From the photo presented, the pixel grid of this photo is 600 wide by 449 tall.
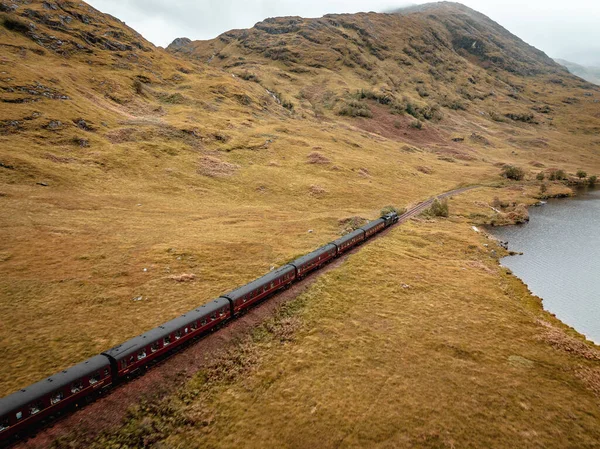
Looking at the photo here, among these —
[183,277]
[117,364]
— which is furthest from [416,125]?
[117,364]

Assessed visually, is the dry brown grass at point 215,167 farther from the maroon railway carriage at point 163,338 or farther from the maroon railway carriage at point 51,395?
the maroon railway carriage at point 51,395

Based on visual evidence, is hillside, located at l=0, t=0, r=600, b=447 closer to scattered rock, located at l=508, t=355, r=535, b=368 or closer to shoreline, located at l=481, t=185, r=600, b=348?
scattered rock, located at l=508, t=355, r=535, b=368

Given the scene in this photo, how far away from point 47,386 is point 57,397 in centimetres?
95

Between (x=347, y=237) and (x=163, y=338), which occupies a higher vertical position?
(x=347, y=237)

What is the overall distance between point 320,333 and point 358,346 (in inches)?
151

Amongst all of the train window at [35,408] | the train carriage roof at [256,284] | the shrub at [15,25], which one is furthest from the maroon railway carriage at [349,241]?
the shrub at [15,25]

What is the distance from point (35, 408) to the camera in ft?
66.4

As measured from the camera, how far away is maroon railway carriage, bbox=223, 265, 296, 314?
1316 inches

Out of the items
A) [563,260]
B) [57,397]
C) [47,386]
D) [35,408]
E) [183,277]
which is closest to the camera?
[35,408]

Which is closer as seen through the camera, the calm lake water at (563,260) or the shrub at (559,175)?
the calm lake water at (563,260)

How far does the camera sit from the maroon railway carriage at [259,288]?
33438 mm

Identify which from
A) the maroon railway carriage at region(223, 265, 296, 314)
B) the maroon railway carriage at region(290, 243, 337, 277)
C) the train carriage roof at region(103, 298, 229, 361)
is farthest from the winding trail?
the maroon railway carriage at region(290, 243, 337, 277)

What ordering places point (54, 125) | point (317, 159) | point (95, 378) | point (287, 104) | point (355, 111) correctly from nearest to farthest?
point (95, 378) → point (54, 125) → point (317, 159) → point (287, 104) → point (355, 111)

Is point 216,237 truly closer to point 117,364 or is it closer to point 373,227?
point 373,227
